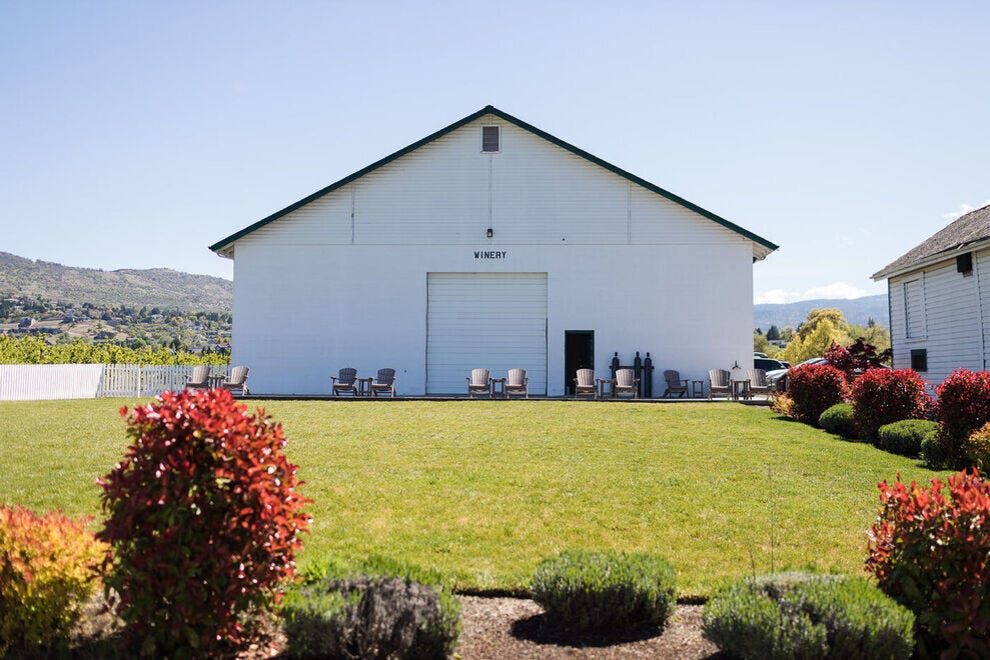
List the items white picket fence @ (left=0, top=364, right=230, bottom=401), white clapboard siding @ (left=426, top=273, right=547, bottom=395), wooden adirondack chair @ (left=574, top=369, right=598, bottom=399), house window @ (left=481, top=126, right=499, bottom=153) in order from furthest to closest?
1. house window @ (left=481, top=126, right=499, bottom=153)
2. white clapboard siding @ (left=426, top=273, right=547, bottom=395)
3. white picket fence @ (left=0, top=364, right=230, bottom=401)
4. wooden adirondack chair @ (left=574, top=369, right=598, bottom=399)

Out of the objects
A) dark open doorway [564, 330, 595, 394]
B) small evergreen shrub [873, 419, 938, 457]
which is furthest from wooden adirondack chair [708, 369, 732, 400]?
small evergreen shrub [873, 419, 938, 457]

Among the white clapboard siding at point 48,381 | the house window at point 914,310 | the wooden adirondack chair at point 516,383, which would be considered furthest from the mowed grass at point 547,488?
the white clapboard siding at point 48,381

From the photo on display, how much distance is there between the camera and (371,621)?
3932 mm

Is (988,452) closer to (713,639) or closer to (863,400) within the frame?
(863,400)

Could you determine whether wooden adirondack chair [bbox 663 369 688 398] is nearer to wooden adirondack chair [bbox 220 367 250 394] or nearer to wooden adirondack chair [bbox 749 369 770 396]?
wooden adirondack chair [bbox 749 369 770 396]

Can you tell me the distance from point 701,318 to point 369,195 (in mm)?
11337

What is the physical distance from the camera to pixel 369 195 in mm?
26281

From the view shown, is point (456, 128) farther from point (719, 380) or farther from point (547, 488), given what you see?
point (547, 488)

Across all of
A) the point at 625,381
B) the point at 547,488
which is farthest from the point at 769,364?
the point at 547,488

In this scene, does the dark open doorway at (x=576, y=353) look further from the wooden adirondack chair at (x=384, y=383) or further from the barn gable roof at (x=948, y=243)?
the barn gable roof at (x=948, y=243)

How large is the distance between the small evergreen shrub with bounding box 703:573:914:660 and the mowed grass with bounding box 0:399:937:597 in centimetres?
49

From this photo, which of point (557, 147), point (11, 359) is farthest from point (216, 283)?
point (557, 147)

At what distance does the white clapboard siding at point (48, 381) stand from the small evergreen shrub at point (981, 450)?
986 inches

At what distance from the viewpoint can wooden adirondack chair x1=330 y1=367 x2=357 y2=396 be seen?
2400 centimetres
